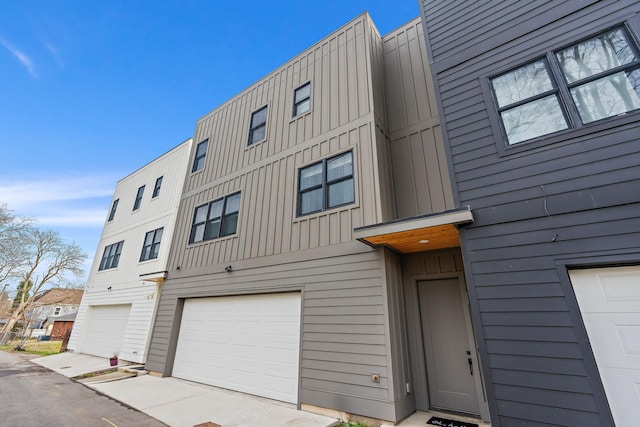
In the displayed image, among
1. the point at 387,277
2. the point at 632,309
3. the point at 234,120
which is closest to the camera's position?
the point at 632,309

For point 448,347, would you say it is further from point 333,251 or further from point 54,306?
point 54,306

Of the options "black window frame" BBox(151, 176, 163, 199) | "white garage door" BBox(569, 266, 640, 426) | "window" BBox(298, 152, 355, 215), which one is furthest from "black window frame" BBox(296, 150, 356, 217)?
"black window frame" BBox(151, 176, 163, 199)

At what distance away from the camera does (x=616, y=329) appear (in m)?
2.70

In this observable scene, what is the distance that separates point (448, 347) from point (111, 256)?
15539 mm

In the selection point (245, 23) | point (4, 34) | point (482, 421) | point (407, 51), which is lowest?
point (482, 421)

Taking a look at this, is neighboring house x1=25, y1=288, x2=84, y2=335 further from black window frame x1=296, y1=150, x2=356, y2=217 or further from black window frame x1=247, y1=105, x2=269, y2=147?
black window frame x1=296, y1=150, x2=356, y2=217

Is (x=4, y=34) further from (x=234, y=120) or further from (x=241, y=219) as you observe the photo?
(x=241, y=219)

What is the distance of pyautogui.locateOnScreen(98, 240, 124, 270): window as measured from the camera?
42.9ft

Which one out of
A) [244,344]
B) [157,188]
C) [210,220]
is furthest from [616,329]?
[157,188]

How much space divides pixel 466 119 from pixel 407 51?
3.76m

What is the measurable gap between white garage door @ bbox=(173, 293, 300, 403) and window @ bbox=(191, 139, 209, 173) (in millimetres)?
5034

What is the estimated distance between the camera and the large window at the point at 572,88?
324 centimetres

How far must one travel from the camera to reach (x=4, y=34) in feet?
42.3

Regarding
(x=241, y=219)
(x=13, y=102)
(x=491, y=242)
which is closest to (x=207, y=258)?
(x=241, y=219)
